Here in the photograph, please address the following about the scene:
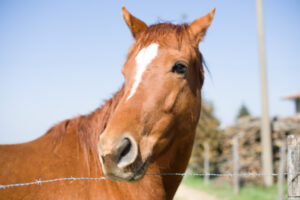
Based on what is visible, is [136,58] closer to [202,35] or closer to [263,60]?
[202,35]

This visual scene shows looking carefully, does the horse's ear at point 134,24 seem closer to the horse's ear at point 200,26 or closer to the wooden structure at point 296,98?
the horse's ear at point 200,26

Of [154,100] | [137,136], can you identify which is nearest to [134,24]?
[154,100]

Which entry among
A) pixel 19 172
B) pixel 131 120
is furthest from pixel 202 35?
pixel 19 172

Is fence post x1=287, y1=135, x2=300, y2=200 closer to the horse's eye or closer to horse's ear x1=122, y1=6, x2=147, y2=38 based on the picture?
the horse's eye

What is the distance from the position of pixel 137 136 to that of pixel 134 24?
148cm

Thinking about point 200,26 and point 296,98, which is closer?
point 200,26

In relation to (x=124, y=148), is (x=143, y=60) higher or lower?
higher

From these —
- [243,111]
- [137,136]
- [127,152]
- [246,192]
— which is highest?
[243,111]

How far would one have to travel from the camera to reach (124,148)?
1.69 m

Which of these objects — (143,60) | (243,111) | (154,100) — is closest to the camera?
(154,100)

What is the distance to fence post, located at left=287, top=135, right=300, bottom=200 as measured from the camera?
2434 millimetres

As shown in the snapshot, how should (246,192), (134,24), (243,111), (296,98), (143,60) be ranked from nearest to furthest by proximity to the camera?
(143,60)
(134,24)
(246,192)
(296,98)
(243,111)

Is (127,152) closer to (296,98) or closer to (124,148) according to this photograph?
(124,148)

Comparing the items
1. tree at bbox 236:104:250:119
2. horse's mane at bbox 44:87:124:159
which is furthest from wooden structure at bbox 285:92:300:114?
horse's mane at bbox 44:87:124:159
